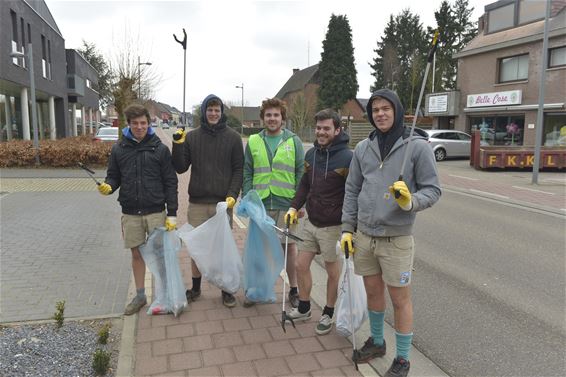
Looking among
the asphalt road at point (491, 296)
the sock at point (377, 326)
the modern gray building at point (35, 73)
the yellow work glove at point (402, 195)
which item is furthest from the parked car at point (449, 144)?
the yellow work glove at point (402, 195)

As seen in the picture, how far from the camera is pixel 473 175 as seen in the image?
16031 millimetres

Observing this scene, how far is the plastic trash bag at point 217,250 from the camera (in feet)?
12.9

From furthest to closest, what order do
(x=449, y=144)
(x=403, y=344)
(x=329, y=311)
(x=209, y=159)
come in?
1. (x=449, y=144)
2. (x=209, y=159)
3. (x=329, y=311)
4. (x=403, y=344)

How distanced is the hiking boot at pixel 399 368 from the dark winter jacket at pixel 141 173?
2.18 meters

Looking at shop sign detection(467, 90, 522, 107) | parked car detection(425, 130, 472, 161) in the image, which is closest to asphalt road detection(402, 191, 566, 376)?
parked car detection(425, 130, 472, 161)

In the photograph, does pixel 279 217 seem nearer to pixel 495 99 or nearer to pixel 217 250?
pixel 217 250

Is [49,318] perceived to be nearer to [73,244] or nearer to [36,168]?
[73,244]

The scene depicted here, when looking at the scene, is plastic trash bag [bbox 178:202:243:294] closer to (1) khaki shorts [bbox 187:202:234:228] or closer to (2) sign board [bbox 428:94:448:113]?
(1) khaki shorts [bbox 187:202:234:228]

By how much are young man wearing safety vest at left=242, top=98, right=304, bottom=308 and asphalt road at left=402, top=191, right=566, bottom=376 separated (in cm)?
138

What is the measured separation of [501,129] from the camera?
24.4 m

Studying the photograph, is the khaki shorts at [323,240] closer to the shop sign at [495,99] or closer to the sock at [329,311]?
the sock at [329,311]

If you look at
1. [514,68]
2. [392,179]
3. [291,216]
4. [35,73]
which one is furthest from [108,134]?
[392,179]

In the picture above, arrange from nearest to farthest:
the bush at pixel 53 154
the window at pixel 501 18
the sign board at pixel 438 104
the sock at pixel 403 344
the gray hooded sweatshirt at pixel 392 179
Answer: the gray hooded sweatshirt at pixel 392 179 → the sock at pixel 403 344 → the bush at pixel 53 154 → the window at pixel 501 18 → the sign board at pixel 438 104

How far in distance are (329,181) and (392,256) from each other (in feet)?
2.97
